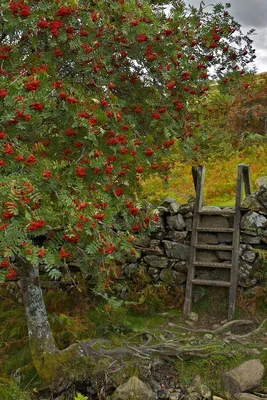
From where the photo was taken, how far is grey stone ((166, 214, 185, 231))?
882 centimetres

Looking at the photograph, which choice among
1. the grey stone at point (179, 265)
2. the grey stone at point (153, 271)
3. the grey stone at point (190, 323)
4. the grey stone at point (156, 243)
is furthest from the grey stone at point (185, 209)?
the grey stone at point (190, 323)

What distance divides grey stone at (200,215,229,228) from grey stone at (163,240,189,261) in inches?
22.0

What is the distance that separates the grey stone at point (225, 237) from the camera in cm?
857

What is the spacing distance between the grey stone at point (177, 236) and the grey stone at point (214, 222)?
392 mm

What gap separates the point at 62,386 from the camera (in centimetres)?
604

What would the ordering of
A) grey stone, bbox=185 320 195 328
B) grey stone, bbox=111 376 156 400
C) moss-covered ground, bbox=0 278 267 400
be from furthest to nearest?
1. grey stone, bbox=185 320 195 328
2. moss-covered ground, bbox=0 278 267 400
3. grey stone, bbox=111 376 156 400

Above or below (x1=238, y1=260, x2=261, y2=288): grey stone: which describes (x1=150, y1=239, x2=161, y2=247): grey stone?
above

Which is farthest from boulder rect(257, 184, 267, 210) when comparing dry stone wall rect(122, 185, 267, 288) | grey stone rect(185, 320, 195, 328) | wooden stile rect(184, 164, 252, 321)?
grey stone rect(185, 320, 195, 328)

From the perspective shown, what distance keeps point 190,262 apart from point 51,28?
4.91m

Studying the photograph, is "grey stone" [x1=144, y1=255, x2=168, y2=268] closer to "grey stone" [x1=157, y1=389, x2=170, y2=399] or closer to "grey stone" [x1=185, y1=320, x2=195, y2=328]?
"grey stone" [x1=185, y1=320, x2=195, y2=328]

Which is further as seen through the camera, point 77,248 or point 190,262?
point 190,262

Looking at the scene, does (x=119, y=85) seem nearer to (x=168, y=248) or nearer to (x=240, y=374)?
(x=168, y=248)

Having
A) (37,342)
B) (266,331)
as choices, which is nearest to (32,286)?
(37,342)

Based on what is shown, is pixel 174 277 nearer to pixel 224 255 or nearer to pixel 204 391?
pixel 224 255
